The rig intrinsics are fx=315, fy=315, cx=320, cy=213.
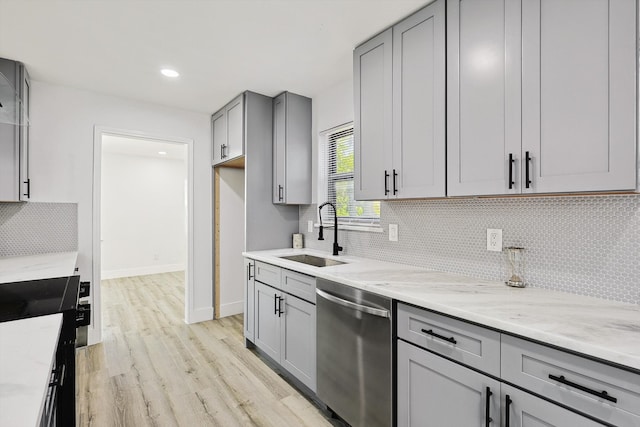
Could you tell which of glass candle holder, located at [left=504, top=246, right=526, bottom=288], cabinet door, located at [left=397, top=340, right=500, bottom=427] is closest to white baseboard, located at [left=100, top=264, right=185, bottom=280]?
cabinet door, located at [left=397, top=340, right=500, bottom=427]

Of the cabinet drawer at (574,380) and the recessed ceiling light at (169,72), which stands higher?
the recessed ceiling light at (169,72)

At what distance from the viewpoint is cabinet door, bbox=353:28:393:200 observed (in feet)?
6.73

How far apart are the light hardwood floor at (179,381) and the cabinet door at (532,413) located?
3.94 ft

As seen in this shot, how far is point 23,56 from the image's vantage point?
242cm

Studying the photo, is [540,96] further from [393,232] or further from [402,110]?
[393,232]

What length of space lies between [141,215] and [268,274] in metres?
4.93

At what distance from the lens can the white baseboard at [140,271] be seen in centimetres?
600

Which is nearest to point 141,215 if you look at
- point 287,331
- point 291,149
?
point 291,149

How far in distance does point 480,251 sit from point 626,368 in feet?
3.32

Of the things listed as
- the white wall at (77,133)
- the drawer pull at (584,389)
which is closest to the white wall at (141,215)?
the white wall at (77,133)

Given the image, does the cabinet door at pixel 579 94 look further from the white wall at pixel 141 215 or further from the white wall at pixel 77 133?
the white wall at pixel 141 215

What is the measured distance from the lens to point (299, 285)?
2.25 m

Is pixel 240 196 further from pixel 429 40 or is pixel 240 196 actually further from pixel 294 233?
pixel 429 40

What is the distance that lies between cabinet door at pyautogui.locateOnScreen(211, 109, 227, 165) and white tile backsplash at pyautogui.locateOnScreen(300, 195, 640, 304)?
7.21ft
